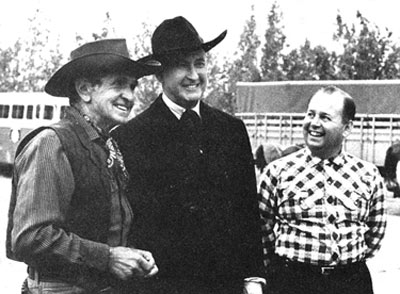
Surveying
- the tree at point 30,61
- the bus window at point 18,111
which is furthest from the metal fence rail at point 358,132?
the tree at point 30,61

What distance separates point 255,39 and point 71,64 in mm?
23541

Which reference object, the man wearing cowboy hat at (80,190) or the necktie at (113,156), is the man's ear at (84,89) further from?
the necktie at (113,156)

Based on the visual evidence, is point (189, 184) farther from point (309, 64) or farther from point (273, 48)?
point (273, 48)

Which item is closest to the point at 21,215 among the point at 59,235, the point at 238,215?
the point at 59,235

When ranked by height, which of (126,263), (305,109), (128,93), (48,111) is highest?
(128,93)

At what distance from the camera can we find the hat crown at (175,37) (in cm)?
279

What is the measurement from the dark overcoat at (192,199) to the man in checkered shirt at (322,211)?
0.14m

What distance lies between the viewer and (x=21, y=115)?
17172mm

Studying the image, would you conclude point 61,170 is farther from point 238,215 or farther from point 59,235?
point 238,215

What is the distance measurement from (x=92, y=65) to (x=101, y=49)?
0.10 meters

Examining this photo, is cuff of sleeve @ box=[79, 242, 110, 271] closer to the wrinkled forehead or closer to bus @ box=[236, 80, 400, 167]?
the wrinkled forehead

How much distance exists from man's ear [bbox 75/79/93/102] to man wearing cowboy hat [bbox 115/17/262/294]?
1.48ft

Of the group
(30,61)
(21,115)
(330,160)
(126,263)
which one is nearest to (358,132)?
(21,115)

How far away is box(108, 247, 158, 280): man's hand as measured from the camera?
2115mm
